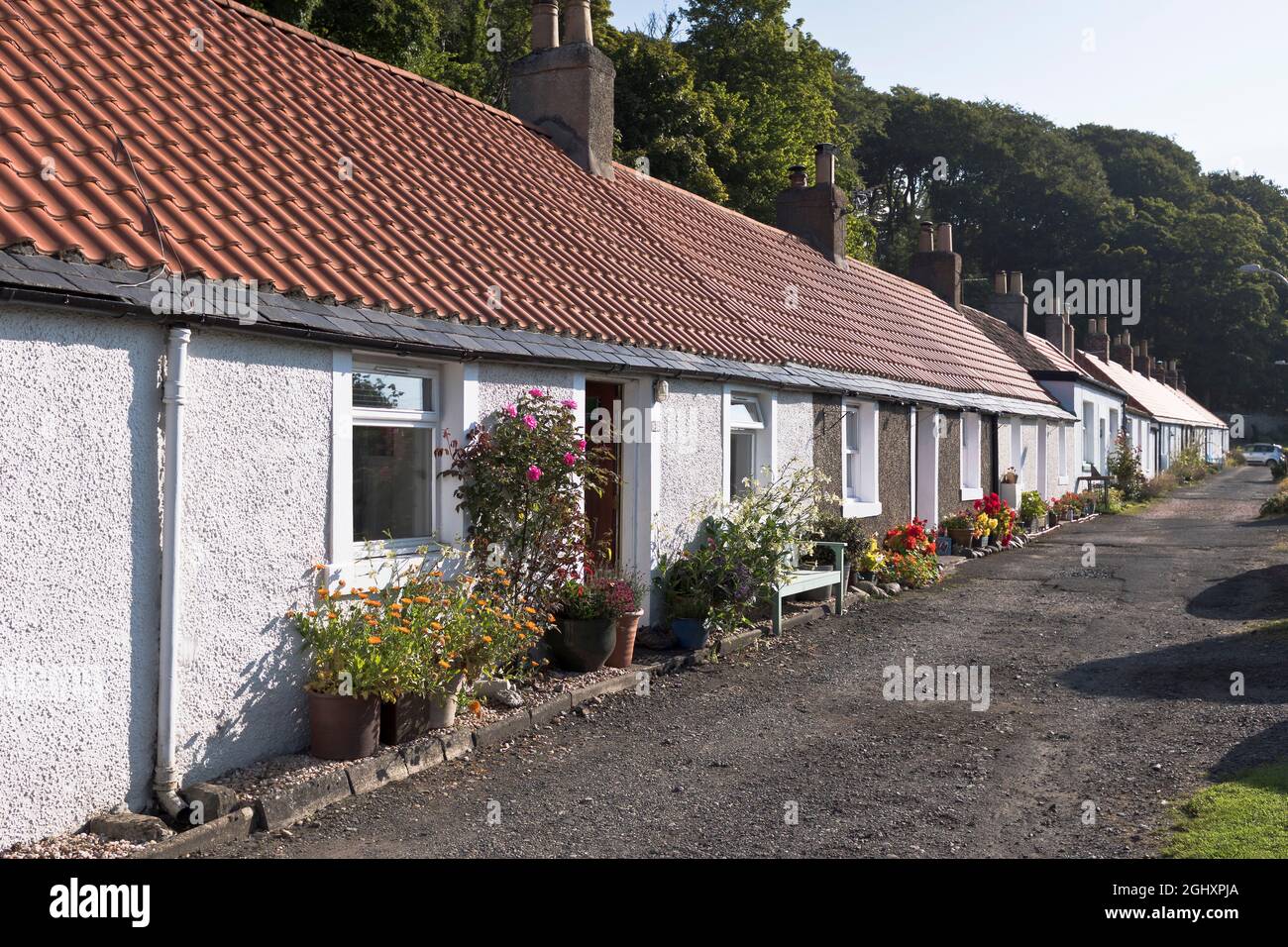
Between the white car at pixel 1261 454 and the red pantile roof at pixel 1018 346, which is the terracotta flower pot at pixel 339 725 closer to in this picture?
the red pantile roof at pixel 1018 346

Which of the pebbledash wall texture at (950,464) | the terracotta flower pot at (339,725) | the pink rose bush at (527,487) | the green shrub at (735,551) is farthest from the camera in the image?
the pebbledash wall texture at (950,464)

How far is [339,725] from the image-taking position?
6.32 meters

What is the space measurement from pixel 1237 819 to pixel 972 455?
1613 centimetres

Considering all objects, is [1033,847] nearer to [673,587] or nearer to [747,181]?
[673,587]

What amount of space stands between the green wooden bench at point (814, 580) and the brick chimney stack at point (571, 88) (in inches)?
225

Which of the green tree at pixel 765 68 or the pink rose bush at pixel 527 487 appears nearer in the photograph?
the pink rose bush at pixel 527 487

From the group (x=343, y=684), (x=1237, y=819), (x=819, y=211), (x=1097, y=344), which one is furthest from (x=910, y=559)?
(x=1097, y=344)

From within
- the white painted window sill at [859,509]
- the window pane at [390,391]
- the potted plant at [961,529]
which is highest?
the window pane at [390,391]

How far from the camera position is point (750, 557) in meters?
10.8

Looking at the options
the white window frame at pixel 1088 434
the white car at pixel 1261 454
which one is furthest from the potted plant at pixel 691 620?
the white car at pixel 1261 454

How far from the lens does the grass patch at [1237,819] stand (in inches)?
205

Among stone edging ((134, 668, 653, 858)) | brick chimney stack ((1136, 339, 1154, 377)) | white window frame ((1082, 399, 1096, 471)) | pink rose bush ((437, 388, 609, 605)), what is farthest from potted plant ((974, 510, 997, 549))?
brick chimney stack ((1136, 339, 1154, 377))

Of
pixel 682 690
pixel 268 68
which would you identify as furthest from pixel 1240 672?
pixel 268 68

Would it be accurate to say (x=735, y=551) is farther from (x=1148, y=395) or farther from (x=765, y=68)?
(x=1148, y=395)
